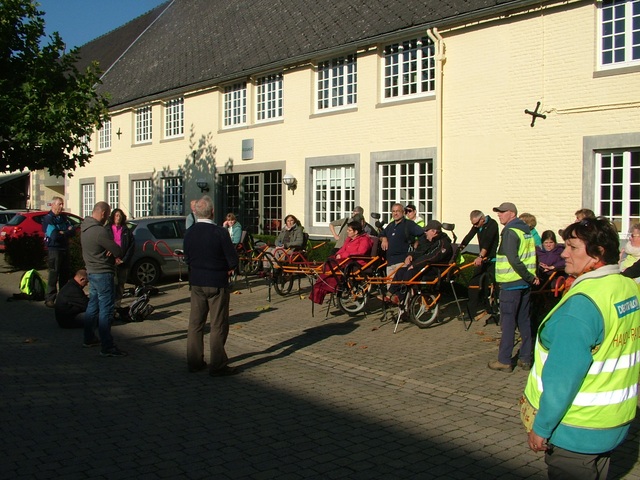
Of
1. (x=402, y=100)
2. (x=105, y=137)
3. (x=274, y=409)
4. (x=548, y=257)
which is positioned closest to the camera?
(x=274, y=409)

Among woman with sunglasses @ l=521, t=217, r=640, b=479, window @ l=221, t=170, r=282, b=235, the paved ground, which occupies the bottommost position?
the paved ground

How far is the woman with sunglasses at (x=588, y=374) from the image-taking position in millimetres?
2842

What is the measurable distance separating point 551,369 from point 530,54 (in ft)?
37.6

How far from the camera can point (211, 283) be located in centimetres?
735

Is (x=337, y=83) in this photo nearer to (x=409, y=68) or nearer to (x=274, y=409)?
(x=409, y=68)

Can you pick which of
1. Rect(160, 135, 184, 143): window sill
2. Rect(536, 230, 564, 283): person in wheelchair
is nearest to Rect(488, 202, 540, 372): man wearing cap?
Rect(536, 230, 564, 283): person in wheelchair

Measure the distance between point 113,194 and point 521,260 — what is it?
943 inches

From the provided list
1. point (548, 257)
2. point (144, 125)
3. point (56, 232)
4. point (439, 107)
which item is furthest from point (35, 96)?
point (548, 257)

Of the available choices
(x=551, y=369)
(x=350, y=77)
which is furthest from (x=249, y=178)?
(x=551, y=369)

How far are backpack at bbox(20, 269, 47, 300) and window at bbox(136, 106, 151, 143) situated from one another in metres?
13.2

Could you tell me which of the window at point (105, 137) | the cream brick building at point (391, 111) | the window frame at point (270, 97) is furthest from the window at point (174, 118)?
the window at point (105, 137)

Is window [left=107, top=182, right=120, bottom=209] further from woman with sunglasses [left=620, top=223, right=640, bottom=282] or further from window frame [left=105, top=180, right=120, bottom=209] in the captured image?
woman with sunglasses [left=620, top=223, right=640, bottom=282]

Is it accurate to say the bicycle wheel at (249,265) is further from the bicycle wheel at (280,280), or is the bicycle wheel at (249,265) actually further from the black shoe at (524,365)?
the black shoe at (524,365)

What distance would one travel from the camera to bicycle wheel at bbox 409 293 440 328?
33.0ft
